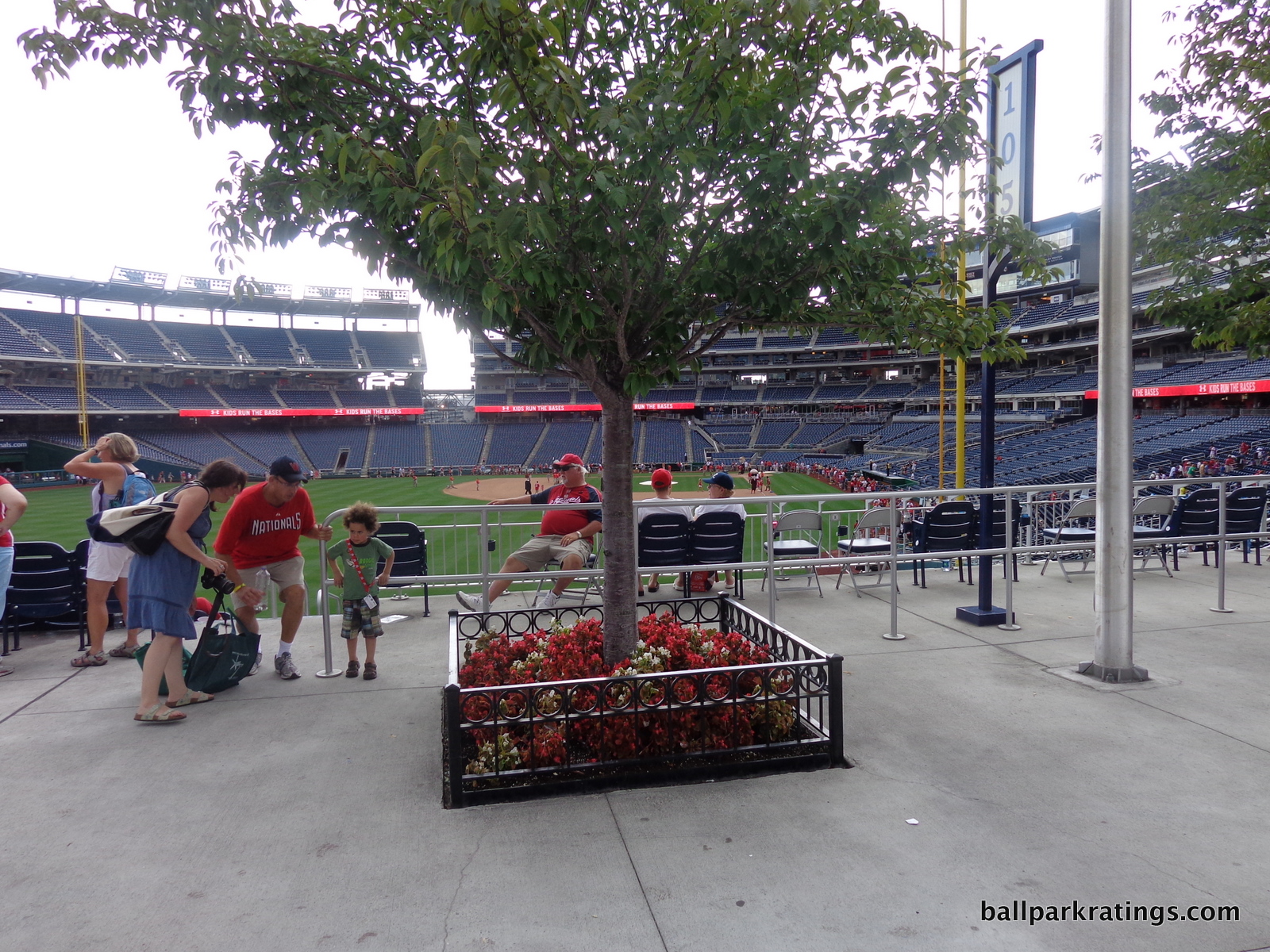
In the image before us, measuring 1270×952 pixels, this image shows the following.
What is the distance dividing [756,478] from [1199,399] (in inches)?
1195

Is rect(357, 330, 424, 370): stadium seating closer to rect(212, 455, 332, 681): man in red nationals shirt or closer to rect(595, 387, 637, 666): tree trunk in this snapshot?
rect(212, 455, 332, 681): man in red nationals shirt

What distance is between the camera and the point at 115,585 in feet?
22.1

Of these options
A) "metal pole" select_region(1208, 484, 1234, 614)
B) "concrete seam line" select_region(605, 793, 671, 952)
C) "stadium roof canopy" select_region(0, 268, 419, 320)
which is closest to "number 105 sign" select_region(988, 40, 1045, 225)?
"metal pole" select_region(1208, 484, 1234, 614)

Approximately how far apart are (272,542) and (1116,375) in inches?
252

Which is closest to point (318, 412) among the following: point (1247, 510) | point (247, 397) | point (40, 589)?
point (247, 397)

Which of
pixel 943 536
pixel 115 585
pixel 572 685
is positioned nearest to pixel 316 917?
pixel 572 685

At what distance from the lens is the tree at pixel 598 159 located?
11.0ft

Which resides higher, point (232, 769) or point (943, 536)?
point (943, 536)

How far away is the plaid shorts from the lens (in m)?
5.74

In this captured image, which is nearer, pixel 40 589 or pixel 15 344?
pixel 40 589

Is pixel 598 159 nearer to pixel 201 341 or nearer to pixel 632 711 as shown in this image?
pixel 632 711

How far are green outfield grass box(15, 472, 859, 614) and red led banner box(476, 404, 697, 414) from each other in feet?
48.4

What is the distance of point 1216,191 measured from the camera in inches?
272

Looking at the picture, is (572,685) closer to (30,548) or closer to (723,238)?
(723,238)
